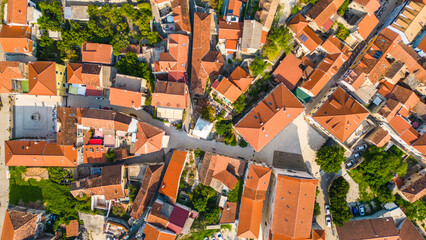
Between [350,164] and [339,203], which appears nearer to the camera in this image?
[339,203]

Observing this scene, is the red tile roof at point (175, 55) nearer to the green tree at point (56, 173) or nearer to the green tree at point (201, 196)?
the green tree at point (201, 196)

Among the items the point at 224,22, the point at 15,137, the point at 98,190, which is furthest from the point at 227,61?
the point at 15,137

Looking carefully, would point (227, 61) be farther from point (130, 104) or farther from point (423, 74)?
point (423, 74)

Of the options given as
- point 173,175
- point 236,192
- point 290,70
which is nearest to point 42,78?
point 173,175

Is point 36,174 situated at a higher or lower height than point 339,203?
lower

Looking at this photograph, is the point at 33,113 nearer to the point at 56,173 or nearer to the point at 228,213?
the point at 56,173

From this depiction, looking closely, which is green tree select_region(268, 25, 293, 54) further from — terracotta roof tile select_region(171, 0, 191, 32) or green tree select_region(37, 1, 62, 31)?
green tree select_region(37, 1, 62, 31)
